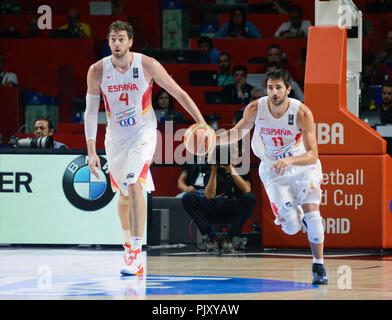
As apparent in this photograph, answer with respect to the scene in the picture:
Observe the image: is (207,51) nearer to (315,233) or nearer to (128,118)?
(128,118)

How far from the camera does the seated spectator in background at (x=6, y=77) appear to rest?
1379cm

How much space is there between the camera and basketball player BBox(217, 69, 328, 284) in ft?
22.6

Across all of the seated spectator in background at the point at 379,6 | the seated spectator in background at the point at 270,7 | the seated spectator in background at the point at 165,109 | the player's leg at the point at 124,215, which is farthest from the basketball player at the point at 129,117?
the seated spectator in background at the point at 379,6

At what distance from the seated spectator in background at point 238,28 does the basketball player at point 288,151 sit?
7392 mm

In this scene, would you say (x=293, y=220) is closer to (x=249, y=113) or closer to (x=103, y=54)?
(x=249, y=113)

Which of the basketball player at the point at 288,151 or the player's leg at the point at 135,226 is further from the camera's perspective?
the player's leg at the point at 135,226

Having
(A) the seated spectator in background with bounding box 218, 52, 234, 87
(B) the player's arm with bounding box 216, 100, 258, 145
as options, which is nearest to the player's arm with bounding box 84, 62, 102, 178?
(B) the player's arm with bounding box 216, 100, 258, 145

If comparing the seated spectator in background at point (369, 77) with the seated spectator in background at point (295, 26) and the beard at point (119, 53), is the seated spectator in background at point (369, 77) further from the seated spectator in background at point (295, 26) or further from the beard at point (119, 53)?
the beard at point (119, 53)

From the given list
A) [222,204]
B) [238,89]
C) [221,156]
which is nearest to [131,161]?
[222,204]

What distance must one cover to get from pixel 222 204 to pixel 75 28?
21.9 ft

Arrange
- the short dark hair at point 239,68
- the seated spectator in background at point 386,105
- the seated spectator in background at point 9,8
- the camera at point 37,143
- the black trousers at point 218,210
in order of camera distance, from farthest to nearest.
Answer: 1. the seated spectator in background at point 9,8
2. the short dark hair at point 239,68
3. the seated spectator in background at point 386,105
4. the camera at point 37,143
5. the black trousers at point 218,210

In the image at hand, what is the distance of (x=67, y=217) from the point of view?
972cm

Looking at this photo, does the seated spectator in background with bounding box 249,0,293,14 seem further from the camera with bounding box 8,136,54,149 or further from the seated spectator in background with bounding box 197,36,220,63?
the camera with bounding box 8,136,54,149

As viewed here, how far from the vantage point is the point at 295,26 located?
14.3 meters
